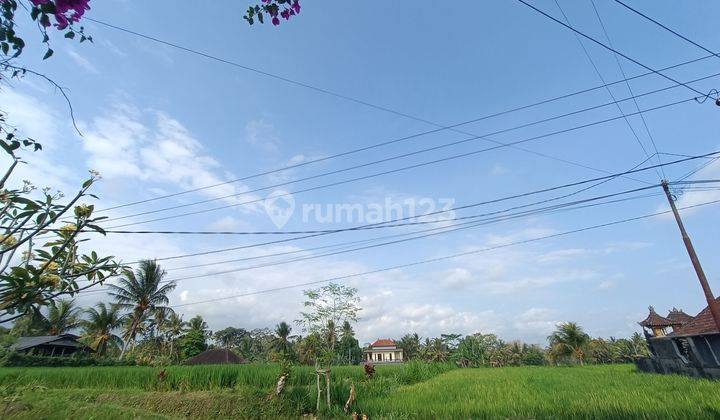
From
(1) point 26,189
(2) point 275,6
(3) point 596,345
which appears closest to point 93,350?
(1) point 26,189

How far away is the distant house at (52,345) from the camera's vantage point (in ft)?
77.7

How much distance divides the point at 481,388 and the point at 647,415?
6444 millimetres

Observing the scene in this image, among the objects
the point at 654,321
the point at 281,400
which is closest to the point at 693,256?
the point at 281,400

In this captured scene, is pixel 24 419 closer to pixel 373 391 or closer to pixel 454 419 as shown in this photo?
pixel 454 419

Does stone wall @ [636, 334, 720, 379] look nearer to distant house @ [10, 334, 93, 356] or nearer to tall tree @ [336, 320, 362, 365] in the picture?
tall tree @ [336, 320, 362, 365]

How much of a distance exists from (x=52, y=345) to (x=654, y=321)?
1828 inches

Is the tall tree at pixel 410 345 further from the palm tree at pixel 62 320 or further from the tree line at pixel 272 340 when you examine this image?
the palm tree at pixel 62 320

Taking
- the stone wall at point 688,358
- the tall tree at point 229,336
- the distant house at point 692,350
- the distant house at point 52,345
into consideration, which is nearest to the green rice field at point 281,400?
the stone wall at point 688,358

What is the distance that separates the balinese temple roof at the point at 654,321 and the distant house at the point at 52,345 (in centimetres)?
4353

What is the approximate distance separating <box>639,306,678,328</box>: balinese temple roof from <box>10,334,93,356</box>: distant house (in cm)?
4353

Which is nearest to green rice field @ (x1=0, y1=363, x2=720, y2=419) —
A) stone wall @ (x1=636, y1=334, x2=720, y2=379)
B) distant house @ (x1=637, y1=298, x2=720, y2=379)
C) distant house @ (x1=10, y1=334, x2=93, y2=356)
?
stone wall @ (x1=636, y1=334, x2=720, y2=379)

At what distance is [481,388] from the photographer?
41.4ft

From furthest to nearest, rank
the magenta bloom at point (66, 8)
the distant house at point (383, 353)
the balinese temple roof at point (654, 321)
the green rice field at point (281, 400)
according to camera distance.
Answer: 1. the distant house at point (383, 353)
2. the balinese temple roof at point (654, 321)
3. the green rice field at point (281, 400)
4. the magenta bloom at point (66, 8)

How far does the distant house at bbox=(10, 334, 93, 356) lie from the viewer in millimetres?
23688
